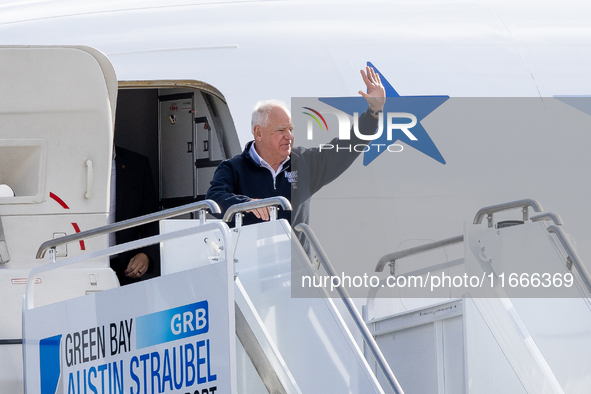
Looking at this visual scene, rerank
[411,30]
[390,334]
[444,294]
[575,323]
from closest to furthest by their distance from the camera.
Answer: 1. [575,323]
2. [390,334]
3. [444,294]
4. [411,30]

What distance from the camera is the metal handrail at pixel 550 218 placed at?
358 cm

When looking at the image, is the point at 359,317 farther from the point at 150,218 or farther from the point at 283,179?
the point at 283,179

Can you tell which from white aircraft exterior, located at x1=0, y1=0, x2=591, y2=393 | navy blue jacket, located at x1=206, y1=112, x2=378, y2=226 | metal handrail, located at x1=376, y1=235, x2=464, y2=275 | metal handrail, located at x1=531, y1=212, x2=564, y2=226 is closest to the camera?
metal handrail, located at x1=531, y1=212, x2=564, y2=226

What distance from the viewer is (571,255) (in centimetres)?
347

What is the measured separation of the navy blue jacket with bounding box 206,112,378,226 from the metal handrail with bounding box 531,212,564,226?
→ 1.18 metres

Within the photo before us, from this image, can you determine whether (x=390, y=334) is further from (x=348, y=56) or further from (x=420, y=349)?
(x=348, y=56)

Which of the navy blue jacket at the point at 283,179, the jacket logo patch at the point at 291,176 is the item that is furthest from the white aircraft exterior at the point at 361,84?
the jacket logo patch at the point at 291,176

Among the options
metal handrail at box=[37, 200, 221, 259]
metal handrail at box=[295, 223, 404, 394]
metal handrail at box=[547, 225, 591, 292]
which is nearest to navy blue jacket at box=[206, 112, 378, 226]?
metal handrail at box=[37, 200, 221, 259]

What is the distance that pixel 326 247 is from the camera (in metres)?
5.03

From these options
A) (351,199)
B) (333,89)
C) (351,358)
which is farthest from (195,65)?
(351,358)

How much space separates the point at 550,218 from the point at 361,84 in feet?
6.58

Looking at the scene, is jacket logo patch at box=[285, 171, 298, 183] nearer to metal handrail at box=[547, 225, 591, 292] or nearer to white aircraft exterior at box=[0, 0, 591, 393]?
white aircraft exterior at box=[0, 0, 591, 393]

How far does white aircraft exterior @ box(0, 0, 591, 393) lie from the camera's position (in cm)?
492

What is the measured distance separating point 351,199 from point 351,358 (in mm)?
1902
